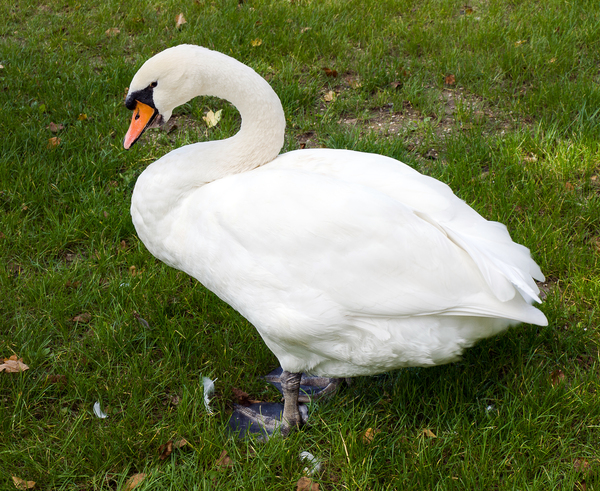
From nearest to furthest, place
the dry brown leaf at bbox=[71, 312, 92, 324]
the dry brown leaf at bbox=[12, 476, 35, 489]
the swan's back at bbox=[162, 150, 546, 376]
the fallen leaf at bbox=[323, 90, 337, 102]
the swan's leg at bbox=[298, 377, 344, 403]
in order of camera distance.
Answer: the swan's back at bbox=[162, 150, 546, 376] < the dry brown leaf at bbox=[12, 476, 35, 489] < the swan's leg at bbox=[298, 377, 344, 403] < the dry brown leaf at bbox=[71, 312, 92, 324] < the fallen leaf at bbox=[323, 90, 337, 102]

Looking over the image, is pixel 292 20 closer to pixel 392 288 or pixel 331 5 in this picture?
pixel 331 5

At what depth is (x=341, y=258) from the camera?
7.06ft

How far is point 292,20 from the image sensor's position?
18.4ft

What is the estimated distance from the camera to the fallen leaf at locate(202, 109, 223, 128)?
4480 mm

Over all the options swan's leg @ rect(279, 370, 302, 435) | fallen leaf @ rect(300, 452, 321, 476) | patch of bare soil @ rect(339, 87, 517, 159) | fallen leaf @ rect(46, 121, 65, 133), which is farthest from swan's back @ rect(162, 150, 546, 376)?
fallen leaf @ rect(46, 121, 65, 133)

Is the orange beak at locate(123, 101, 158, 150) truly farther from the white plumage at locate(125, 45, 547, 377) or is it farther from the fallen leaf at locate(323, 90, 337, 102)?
the fallen leaf at locate(323, 90, 337, 102)

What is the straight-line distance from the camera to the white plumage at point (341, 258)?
2.14 metres

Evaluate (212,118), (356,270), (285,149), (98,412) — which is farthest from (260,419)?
(212,118)

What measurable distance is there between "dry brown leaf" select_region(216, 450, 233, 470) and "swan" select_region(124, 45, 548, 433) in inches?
17.5

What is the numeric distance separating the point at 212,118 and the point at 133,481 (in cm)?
284

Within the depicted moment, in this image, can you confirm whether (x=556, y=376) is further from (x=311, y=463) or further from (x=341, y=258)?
(x=341, y=258)

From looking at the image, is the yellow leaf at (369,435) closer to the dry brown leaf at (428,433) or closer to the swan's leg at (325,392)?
the dry brown leaf at (428,433)

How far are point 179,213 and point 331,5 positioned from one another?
407 cm

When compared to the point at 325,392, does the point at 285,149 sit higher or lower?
higher
